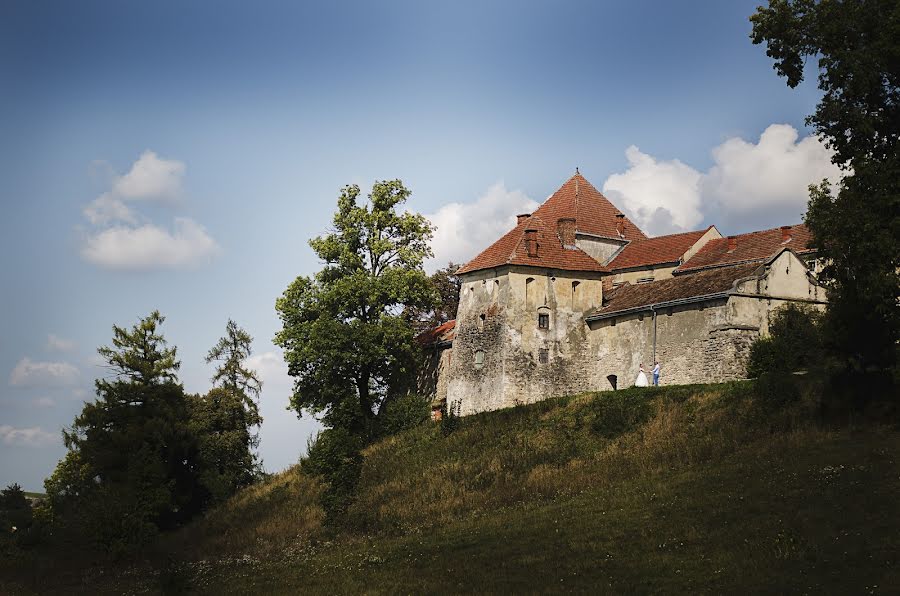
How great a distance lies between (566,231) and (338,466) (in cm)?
2132

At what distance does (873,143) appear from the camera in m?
27.1

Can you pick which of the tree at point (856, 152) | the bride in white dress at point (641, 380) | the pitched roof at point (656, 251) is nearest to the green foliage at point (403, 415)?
the bride in white dress at point (641, 380)

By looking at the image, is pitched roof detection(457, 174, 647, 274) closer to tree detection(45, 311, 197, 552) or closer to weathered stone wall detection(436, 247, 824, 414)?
weathered stone wall detection(436, 247, 824, 414)

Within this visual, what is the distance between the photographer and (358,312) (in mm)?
51219

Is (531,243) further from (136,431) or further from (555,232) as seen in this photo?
(136,431)

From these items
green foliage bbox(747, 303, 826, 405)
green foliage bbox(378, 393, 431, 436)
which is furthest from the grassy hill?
green foliage bbox(378, 393, 431, 436)

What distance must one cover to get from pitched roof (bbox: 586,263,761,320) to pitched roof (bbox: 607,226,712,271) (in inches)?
176

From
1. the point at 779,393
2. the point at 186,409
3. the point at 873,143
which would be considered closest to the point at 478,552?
the point at 779,393

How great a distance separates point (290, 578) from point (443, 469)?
1362 centimetres

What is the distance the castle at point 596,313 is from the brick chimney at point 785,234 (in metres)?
0.07

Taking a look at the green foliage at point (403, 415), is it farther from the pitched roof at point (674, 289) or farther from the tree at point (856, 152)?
the tree at point (856, 152)

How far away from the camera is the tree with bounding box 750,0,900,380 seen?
82.9 ft

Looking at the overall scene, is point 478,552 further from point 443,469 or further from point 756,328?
point 756,328

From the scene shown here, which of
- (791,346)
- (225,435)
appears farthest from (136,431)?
(791,346)
